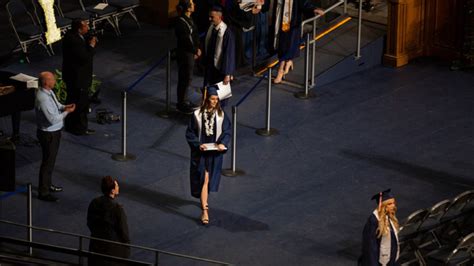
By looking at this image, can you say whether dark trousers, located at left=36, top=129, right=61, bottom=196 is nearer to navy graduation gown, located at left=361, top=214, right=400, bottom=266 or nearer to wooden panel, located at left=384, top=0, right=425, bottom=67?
navy graduation gown, located at left=361, top=214, right=400, bottom=266

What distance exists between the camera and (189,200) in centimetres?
1741

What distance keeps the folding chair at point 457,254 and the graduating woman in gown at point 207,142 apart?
9.74 ft

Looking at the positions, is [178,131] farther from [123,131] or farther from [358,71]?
[358,71]

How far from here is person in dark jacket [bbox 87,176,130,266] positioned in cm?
1452

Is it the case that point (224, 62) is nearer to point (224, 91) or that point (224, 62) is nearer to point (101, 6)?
point (224, 91)

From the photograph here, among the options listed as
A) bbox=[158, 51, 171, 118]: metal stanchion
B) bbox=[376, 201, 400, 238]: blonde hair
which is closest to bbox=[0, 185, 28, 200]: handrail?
bbox=[158, 51, 171, 118]: metal stanchion

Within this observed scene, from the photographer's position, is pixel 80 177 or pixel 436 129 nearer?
pixel 80 177

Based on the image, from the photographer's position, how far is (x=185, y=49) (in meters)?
19.9

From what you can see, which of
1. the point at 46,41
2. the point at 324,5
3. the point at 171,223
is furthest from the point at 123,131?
the point at 324,5

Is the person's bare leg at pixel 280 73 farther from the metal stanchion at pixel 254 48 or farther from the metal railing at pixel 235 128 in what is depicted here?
the metal stanchion at pixel 254 48

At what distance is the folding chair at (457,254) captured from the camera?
15078 millimetres

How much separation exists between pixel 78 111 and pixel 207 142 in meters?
2.95

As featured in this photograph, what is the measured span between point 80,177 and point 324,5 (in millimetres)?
6489

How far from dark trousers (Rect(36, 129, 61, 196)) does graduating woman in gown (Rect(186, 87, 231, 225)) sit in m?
1.72
